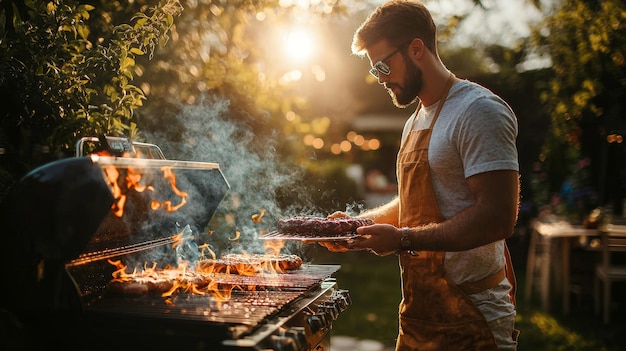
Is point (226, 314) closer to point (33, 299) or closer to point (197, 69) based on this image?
point (33, 299)

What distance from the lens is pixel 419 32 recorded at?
3.13 metres

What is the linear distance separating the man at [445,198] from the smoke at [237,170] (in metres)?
1.75

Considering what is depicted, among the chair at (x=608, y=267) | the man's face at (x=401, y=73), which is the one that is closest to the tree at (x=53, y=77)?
the man's face at (x=401, y=73)

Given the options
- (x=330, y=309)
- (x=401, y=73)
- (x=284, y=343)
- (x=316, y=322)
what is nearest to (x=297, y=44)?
(x=401, y=73)

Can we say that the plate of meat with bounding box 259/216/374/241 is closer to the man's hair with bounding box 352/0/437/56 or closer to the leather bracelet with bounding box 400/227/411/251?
the leather bracelet with bounding box 400/227/411/251

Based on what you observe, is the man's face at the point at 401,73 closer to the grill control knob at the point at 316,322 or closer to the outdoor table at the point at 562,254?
the grill control knob at the point at 316,322

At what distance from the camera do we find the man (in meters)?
2.74

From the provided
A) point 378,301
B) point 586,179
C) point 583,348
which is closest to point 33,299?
point 583,348

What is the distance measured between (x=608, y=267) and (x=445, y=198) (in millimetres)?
6052

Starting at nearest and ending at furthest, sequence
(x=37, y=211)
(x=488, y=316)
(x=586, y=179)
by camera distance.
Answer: (x=37, y=211) < (x=488, y=316) < (x=586, y=179)

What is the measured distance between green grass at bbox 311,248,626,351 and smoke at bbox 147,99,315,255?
2.07 m

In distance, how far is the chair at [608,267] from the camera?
25.8ft

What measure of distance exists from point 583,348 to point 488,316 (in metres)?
4.88

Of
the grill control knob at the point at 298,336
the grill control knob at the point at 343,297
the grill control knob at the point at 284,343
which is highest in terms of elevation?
the grill control knob at the point at 343,297
